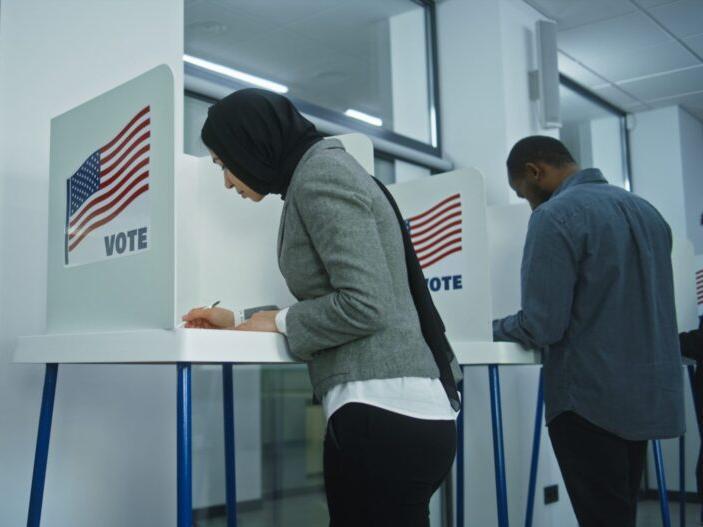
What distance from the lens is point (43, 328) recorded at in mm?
1710

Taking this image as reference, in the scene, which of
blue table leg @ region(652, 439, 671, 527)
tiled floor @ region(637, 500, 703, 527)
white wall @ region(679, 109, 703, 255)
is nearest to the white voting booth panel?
blue table leg @ region(652, 439, 671, 527)

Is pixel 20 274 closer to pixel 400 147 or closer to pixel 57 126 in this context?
pixel 57 126

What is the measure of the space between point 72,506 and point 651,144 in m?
4.50

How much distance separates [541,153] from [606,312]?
55cm

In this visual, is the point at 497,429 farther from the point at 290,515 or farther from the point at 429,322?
the point at 290,515

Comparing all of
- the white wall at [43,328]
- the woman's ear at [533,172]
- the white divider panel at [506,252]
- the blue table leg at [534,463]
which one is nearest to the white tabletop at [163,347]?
the white wall at [43,328]

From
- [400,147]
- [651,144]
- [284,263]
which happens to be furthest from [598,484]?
[651,144]

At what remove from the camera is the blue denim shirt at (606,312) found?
1.72 metres

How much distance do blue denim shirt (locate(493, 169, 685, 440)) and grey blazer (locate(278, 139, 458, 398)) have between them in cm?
75

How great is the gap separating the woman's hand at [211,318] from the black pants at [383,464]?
0.91ft

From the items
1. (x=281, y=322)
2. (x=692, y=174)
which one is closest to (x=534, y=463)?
(x=281, y=322)

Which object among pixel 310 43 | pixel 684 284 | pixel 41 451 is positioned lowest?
pixel 41 451

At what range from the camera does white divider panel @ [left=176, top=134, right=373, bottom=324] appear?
1898 mm

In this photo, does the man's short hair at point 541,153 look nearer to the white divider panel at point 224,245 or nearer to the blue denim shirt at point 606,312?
the blue denim shirt at point 606,312
